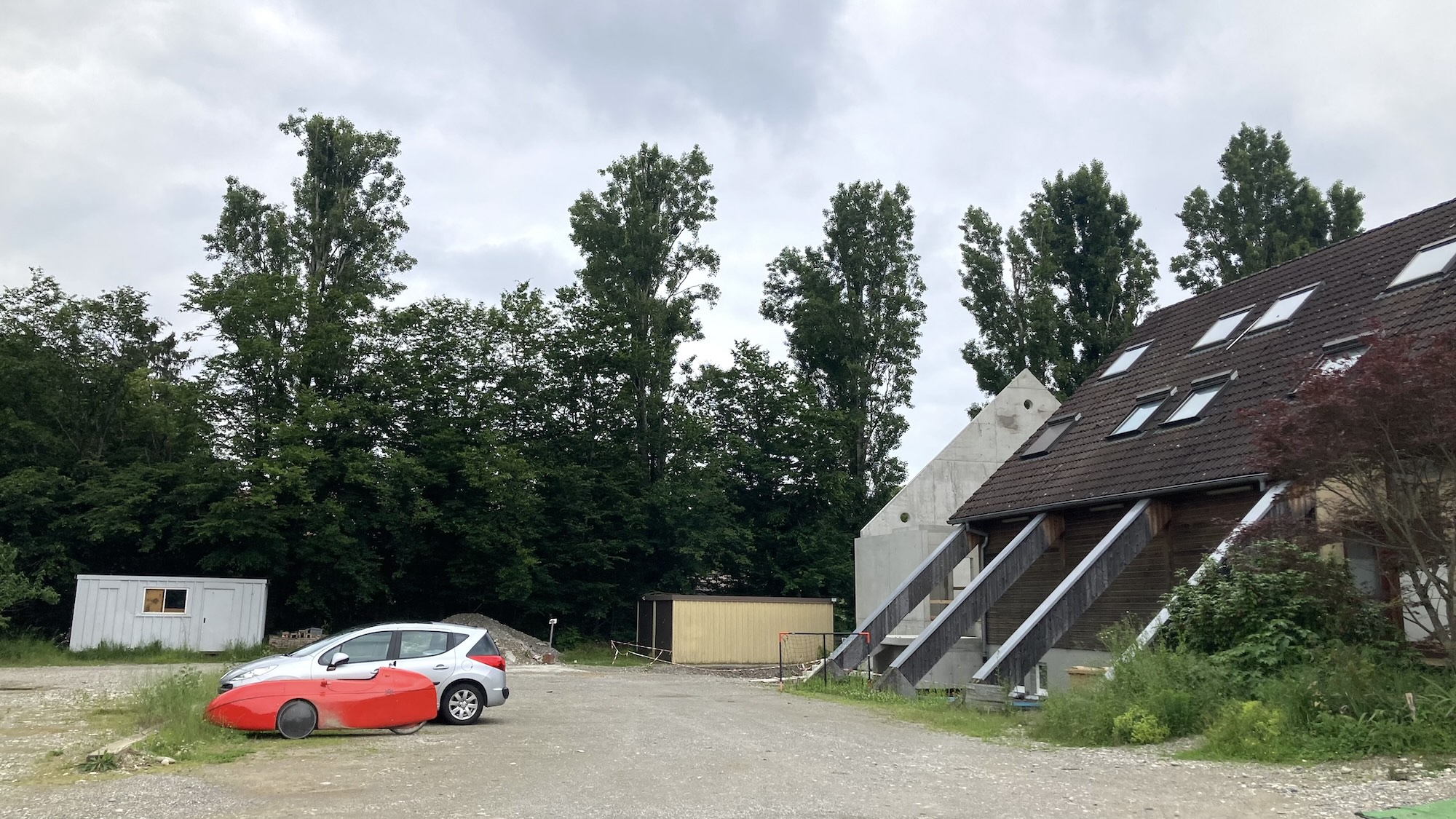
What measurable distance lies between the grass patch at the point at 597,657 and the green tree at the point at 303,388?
6580 millimetres

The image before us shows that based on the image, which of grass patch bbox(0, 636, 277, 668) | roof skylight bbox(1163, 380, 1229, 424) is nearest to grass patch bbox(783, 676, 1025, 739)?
roof skylight bbox(1163, 380, 1229, 424)

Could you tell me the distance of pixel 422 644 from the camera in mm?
14188

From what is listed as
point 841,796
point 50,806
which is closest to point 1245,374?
point 841,796

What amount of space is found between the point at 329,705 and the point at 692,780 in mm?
5338

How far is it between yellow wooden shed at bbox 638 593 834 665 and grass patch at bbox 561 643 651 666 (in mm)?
925

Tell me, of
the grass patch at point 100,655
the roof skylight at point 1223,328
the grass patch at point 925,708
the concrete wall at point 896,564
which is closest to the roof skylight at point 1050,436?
the roof skylight at point 1223,328

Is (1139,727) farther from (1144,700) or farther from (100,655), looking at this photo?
(100,655)

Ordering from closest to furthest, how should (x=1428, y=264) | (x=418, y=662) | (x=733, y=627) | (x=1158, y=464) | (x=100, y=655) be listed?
(x=418, y=662) → (x=1428, y=264) → (x=1158, y=464) → (x=100, y=655) → (x=733, y=627)

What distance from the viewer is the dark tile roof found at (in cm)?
1630

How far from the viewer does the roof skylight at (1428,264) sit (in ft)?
54.3

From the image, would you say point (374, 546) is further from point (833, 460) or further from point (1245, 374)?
point (1245, 374)

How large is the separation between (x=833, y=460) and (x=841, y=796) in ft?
114

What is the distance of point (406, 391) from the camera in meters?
34.4

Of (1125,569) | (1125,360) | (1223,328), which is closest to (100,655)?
(1125,569)
